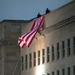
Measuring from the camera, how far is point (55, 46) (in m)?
97.3

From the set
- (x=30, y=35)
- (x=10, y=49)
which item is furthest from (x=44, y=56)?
(x=10, y=49)

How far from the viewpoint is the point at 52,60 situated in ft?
322

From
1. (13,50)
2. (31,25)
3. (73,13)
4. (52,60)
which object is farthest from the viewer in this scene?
(13,50)

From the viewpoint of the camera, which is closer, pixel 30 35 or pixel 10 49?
pixel 30 35

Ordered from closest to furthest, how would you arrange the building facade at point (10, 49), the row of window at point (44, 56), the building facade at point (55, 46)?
1. the building facade at point (55, 46)
2. the row of window at point (44, 56)
3. the building facade at point (10, 49)

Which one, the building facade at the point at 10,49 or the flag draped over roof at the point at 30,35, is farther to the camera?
the building facade at the point at 10,49

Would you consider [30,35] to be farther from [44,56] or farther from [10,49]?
[10,49]

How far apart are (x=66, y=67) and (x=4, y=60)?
19.9 meters

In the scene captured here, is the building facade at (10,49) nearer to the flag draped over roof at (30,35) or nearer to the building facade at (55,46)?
the building facade at (55,46)

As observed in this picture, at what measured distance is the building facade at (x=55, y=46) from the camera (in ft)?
304

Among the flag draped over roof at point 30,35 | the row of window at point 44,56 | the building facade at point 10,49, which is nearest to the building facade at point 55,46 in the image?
the row of window at point 44,56

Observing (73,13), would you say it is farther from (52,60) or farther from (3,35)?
(3,35)

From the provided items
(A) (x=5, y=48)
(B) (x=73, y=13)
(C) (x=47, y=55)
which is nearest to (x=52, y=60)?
(C) (x=47, y=55)

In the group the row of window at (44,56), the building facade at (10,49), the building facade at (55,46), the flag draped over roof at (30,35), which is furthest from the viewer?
the building facade at (10,49)
